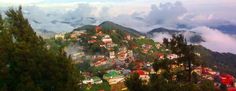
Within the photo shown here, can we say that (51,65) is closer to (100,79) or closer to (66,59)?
(66,59)

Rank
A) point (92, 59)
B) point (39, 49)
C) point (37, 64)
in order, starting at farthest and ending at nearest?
point (92, 59), point (39, 49), point (37, 64)

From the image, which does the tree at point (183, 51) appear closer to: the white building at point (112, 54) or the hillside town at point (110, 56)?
the hillside town at point (110, 56)

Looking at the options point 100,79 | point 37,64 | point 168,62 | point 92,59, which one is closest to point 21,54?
point 37,64

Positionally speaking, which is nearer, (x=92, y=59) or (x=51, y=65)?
(x=51, y=65)

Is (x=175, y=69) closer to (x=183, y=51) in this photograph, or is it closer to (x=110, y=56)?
(x=183, y=51)

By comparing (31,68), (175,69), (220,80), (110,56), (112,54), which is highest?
(31,68)

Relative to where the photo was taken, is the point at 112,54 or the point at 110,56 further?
the point at 112,54

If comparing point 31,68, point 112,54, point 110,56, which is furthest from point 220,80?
point 31,68

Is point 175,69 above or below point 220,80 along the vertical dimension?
above

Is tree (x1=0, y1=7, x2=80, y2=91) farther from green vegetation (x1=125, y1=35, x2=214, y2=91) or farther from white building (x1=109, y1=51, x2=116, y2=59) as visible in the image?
white building (x1=109, y1=51, x2=116, y2=59)
